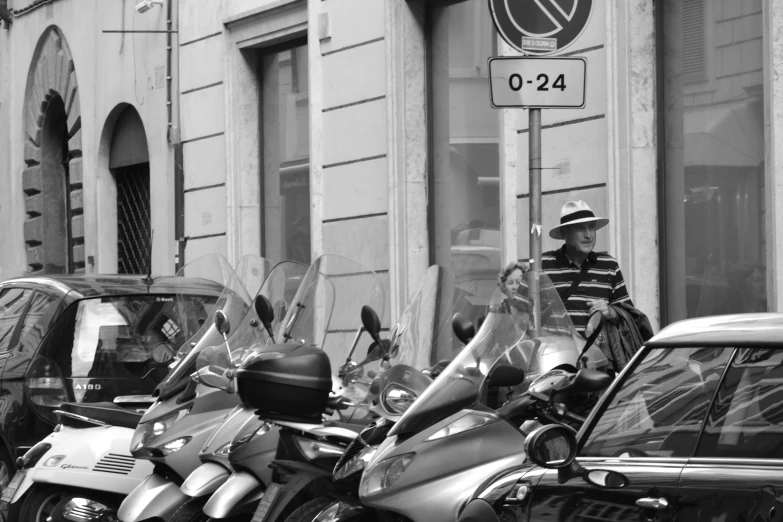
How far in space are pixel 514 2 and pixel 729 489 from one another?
148 inches

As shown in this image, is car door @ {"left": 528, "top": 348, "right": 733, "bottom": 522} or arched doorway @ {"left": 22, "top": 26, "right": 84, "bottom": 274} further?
arched doorway @ {"left": 22, "top": 26, "right": 84, "bottom": 274}

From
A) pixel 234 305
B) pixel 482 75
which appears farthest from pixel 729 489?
pixel 482 75

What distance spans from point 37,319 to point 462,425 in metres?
4.30

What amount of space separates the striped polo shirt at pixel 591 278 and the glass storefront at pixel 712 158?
1.76 m

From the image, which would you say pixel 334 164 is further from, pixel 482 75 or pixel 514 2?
pixel 514 2

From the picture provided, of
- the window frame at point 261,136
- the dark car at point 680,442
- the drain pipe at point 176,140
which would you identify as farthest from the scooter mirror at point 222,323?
the drain pipe at point 176,140

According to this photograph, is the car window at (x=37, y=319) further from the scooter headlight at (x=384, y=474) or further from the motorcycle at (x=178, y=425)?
the scooter headlight at (x=384, y=474)

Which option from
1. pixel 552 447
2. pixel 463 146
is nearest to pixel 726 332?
pixel 552 447

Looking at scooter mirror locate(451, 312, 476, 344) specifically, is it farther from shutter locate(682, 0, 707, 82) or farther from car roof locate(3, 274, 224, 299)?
shutter locate(682, 0, 707, 82)

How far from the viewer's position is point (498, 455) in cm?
Answer: 423

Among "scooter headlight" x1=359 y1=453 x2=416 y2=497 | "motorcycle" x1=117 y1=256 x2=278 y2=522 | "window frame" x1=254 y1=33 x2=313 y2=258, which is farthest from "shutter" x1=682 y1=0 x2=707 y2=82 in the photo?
"window frame" x1=254 y1=33 x2=313 y2=258

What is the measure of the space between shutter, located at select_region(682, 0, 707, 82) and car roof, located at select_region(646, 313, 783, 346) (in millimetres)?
5488

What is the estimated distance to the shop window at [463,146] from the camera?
1075 centimetres

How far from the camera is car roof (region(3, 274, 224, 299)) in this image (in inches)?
299
